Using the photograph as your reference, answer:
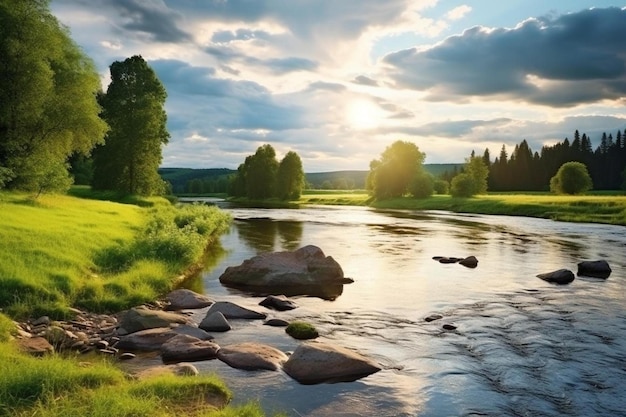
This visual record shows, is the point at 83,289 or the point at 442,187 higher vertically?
the point at 442,187

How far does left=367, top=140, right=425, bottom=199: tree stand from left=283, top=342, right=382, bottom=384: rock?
345 feet

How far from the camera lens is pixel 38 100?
37.9 metres

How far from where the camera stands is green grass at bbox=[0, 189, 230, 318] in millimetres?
16125

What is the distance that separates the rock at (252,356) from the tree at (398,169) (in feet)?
345

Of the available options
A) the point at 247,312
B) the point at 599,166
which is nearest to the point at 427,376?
the point at 247,312

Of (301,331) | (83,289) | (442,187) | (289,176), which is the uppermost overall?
(289,176)

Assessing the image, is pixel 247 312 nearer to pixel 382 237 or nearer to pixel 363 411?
pixel 363 411

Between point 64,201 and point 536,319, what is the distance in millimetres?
32787

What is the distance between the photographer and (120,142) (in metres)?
58.4

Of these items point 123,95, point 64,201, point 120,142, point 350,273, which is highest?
point 123,95

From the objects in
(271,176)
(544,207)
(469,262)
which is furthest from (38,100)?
(271,176)

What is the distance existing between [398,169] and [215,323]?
104600 millimetres

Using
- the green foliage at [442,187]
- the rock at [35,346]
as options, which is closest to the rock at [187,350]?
the rock at [35,346]

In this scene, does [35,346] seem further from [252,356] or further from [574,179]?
[574,179]
